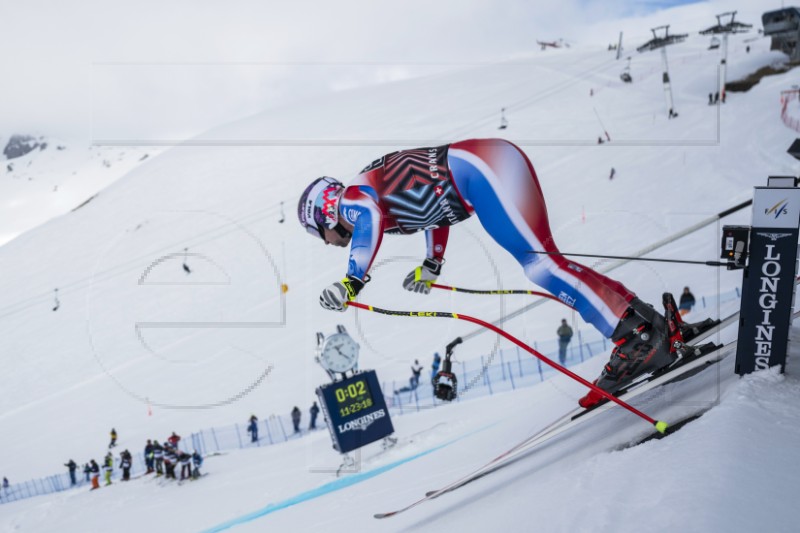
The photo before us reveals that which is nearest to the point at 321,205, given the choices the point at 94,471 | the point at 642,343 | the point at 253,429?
the point at 642,343

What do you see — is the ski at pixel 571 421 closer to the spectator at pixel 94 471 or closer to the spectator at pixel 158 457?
the spectator at pixel 158 457

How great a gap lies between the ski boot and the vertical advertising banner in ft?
1.04

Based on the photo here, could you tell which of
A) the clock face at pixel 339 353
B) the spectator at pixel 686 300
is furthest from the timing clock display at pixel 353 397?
the spectator at pixel 686 300

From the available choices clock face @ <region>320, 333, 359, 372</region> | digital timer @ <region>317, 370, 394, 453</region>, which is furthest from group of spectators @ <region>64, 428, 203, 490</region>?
clock face @ <region>320, 333, 359, 372</region>

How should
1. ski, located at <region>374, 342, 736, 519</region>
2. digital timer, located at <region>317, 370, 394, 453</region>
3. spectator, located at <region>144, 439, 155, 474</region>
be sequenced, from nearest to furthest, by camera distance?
ski, located at <region>374, 342, 736, 519</region> → digital timer, located at <region>317, 370, 394, 453</region> → spectator, located at <region>144, 439, 155, 474</region>

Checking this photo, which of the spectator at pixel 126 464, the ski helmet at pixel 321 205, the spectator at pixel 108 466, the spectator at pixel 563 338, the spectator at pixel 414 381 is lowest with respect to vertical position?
the spectator at pixel 108 466

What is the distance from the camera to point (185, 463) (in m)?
10.4

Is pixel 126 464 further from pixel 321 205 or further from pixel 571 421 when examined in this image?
pixel 571 421

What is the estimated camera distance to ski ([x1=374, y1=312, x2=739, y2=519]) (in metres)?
3.04

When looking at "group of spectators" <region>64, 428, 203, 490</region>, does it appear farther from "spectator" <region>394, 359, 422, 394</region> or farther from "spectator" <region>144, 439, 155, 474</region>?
"spectator" <region>394, 359, 422, 394</region>

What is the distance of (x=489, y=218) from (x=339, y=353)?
139 cm

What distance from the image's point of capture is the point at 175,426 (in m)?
14.4

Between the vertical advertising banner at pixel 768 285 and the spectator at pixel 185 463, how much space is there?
9557mm

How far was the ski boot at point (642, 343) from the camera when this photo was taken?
2856 mm
